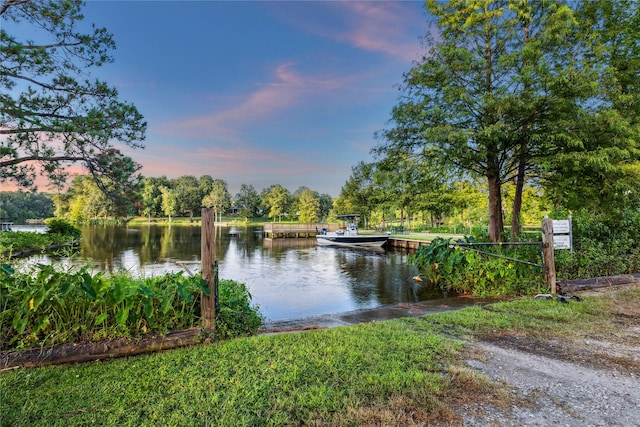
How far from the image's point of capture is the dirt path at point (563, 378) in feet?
6.65

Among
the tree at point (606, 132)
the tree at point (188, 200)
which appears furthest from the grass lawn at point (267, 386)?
the tree at point (188, 200)

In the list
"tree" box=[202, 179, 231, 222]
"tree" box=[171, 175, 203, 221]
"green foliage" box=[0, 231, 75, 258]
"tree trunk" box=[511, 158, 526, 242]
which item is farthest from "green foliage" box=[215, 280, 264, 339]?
"tree" box=[171, 175, 203, 221]

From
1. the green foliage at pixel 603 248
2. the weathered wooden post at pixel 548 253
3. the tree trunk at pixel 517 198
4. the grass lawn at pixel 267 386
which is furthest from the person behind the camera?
the tree trunk at pixel 517 198

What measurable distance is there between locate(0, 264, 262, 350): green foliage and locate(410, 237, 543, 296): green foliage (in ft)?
19.5

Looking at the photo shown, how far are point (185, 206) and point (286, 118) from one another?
54.9 m

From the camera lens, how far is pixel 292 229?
32.8 meters

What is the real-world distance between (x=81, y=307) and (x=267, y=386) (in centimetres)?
197

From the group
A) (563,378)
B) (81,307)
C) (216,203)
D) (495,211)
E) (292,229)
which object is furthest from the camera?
(216,203)

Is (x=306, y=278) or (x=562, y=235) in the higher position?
(x=562, y=235)

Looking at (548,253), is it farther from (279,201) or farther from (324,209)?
(324,209)

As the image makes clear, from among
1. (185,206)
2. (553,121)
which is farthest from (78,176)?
(185,206)

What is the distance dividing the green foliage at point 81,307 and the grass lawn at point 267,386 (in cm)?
32

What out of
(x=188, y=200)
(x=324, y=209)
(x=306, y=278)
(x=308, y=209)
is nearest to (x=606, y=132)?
(x=306, y=278)

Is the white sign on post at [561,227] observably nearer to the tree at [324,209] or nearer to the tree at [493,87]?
the tree at [493,87]
